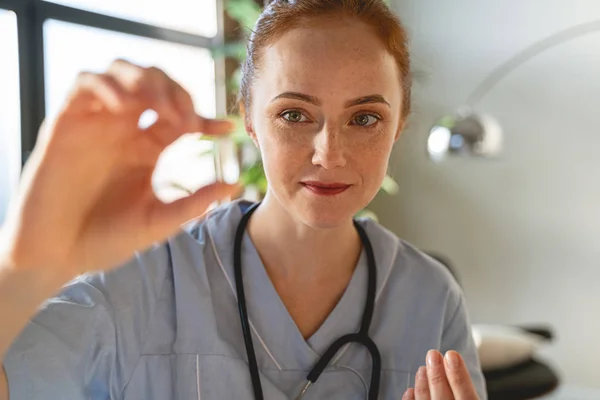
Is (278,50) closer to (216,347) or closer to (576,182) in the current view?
(216,347)

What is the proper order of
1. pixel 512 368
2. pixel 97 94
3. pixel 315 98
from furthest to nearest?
pixel 512 368 → pixel 315 98 → pixel 97 94

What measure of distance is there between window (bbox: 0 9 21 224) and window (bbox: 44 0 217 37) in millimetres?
256

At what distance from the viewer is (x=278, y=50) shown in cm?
94

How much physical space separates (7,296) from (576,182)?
9.54 feet

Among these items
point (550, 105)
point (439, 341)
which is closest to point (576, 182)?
point (550, 105)

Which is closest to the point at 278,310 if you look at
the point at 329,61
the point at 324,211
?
the point at 324,211

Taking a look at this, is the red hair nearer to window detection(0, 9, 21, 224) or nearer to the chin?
the chin

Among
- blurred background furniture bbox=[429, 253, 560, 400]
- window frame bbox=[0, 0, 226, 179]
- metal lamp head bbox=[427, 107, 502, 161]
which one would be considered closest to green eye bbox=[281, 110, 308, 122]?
blurred background furniture bbox=[429, 253, 560, 400]

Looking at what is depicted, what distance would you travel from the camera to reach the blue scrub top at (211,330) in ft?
2.66

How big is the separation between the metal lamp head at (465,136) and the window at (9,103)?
1.62 meters

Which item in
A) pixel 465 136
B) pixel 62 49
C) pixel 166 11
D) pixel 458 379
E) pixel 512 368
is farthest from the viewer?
pixel 166 11

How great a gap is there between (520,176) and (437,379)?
101 inches

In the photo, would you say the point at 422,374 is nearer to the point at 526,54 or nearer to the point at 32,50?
the point at 32,50

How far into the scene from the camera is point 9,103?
218 cm
